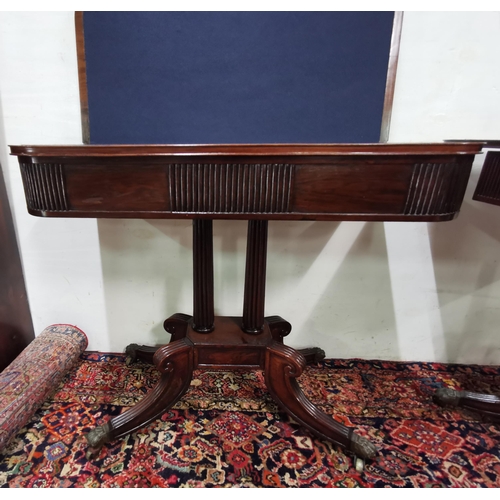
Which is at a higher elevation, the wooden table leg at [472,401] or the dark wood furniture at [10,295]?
the dark wood furniture at [10,295]

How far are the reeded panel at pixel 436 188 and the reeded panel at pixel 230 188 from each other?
1.00ft

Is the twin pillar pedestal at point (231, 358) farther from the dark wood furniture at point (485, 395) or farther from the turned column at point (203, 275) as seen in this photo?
the dark wood furniture at point (485, 395)

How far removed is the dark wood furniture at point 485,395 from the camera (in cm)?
111

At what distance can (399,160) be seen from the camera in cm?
80

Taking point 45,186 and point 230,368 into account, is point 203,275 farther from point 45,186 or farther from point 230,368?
point 45,186

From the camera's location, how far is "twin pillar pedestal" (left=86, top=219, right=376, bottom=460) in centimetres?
113

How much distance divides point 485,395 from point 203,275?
3.93ft

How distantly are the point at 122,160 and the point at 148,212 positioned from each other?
0.14 metres

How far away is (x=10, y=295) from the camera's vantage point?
147 centimetres

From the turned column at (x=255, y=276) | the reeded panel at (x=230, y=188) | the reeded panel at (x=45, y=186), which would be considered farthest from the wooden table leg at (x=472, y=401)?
the reeded panel at (x=45, y=186)

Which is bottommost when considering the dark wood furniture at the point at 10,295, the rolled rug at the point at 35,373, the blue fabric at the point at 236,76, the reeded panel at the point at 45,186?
the rolled rug at the point at 35,373

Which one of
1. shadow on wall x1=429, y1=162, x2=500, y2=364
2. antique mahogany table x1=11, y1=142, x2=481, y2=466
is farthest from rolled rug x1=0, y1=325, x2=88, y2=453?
shadow on wall x1=429, y1=162, x2=500, y2=364

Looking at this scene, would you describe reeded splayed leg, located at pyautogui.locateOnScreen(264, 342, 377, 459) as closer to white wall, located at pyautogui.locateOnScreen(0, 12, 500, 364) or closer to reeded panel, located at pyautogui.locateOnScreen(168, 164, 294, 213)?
white wall, located at pyautogui.locateOnScreen(0, 12, 500, 364)

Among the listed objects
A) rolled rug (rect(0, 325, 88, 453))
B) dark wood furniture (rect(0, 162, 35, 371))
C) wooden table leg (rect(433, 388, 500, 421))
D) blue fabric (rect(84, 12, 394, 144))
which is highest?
blue fabric (rect(84, 12, 394, 144))
